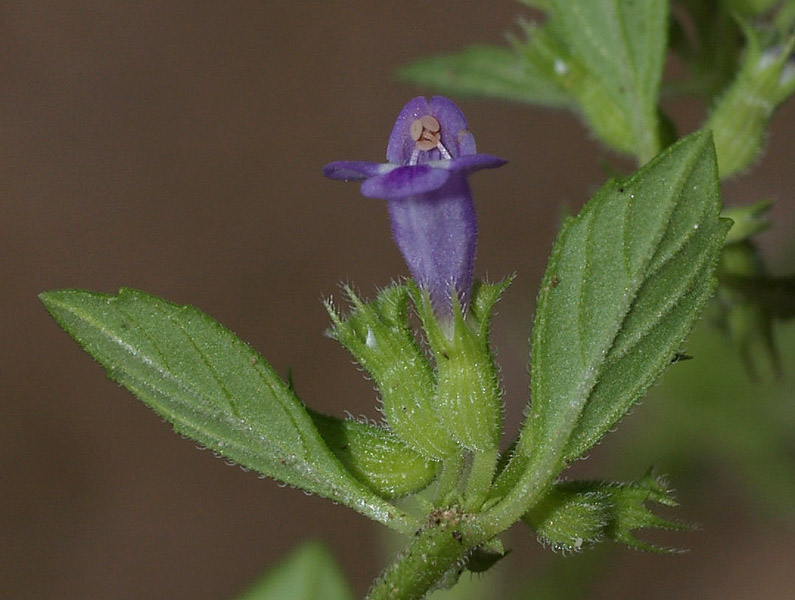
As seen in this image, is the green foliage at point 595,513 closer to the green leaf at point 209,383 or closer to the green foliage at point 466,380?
the green foliage at point 466,380

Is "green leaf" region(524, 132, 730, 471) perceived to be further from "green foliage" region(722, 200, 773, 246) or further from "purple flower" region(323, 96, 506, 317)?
"green foliage" region(722, 200, 773, 246)

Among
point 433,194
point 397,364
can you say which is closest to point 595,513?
point 397,364

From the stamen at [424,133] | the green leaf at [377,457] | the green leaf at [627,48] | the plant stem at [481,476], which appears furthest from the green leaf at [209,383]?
the green leaf at [627,48]

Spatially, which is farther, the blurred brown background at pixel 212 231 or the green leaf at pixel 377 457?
the blurred brown background at pixel 212 231

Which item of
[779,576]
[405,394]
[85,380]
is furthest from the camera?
[85,380]

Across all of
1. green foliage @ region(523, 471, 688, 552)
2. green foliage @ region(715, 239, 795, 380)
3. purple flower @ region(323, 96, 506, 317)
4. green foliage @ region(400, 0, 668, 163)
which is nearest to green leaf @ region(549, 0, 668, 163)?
green foliage @ region(400, 0, 668, 163)

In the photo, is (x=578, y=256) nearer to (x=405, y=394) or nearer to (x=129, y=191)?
(x=405, y=394)

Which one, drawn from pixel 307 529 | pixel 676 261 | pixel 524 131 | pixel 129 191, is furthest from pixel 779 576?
pixel 676 261
